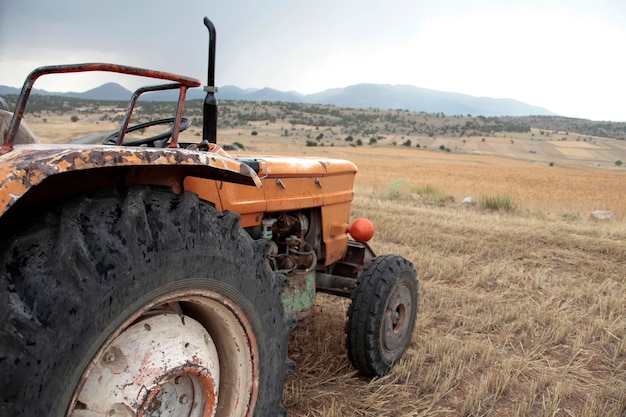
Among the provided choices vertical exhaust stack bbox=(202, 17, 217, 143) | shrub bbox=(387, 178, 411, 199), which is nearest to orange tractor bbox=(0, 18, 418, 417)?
vertical exhaust stack bbox=(202, 17, 217, 143)

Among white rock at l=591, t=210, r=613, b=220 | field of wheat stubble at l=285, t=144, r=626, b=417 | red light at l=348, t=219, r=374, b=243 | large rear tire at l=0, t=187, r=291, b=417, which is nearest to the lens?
large rear tire at l=0, t=187, r=291, b=417

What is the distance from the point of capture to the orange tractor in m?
1.34

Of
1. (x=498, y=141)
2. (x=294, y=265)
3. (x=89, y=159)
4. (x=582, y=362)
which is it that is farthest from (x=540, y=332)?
(x=498, y=141)

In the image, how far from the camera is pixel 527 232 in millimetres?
7840

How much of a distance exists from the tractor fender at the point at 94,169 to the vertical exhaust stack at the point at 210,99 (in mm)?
965

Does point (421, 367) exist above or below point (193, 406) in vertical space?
below

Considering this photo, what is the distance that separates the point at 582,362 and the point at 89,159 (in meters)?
3.73

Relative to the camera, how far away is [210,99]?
2.95 meters

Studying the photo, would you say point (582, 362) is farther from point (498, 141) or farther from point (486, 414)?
point (498, 141)

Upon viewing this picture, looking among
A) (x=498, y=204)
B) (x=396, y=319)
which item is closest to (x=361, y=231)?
(x=396, y=319)

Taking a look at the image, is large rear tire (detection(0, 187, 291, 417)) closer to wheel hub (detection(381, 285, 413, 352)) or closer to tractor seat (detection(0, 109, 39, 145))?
wheel hub (detection(381, 285, 413, 352))

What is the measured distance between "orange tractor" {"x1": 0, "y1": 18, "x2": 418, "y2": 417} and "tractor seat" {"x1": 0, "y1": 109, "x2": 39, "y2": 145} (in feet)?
3.34

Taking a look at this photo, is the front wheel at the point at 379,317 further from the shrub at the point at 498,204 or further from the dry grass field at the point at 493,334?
the shrub at the point at 498,204

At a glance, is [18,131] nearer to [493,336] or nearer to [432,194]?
[493,336]
